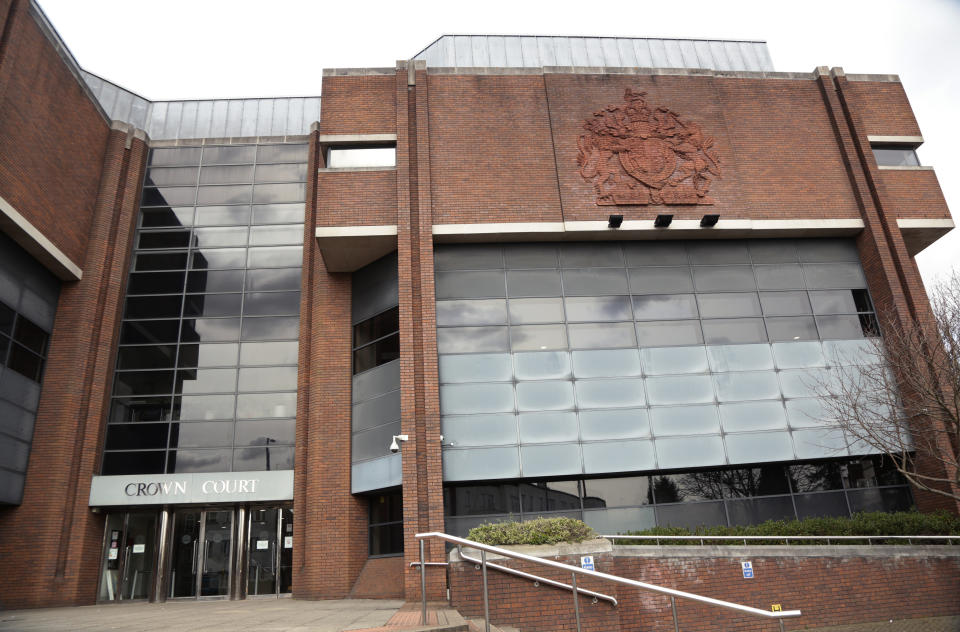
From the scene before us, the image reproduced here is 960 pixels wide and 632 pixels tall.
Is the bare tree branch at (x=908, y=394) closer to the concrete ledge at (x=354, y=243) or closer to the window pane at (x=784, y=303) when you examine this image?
the window pane at (x=784, y=303)

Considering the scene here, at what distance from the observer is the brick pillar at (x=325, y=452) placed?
1700cm

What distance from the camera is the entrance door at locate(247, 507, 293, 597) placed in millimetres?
18016

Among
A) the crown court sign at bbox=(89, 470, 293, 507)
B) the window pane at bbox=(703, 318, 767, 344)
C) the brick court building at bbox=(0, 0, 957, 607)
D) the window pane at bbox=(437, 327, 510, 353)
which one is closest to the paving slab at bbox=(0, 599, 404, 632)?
the brick court building at bbox=(0, 0, 957, 607)

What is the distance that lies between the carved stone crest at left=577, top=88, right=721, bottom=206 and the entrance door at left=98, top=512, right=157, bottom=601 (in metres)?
16.4

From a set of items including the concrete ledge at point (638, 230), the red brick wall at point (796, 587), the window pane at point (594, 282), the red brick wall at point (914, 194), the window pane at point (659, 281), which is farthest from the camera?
the red brick wall at point (914, 194)

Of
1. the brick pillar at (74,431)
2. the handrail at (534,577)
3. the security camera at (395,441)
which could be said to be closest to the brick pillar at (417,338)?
the security camera at (395,441)

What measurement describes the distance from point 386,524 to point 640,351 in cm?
839

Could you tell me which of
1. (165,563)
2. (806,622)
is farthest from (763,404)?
(165,563)

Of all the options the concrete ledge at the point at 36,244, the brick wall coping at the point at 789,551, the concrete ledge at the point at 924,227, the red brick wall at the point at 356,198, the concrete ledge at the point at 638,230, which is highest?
the red brick wall at the point at 356,198

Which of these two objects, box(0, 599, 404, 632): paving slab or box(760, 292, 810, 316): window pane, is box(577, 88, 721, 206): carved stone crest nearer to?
box(760, 292, 810, 316): window pane

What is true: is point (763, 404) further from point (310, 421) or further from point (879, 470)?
point (310, 421)

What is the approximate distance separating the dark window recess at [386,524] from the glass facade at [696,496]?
5.70 ft

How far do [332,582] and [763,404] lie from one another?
12452mm

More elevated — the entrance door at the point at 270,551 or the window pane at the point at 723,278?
the window pane at the point at 723,278
